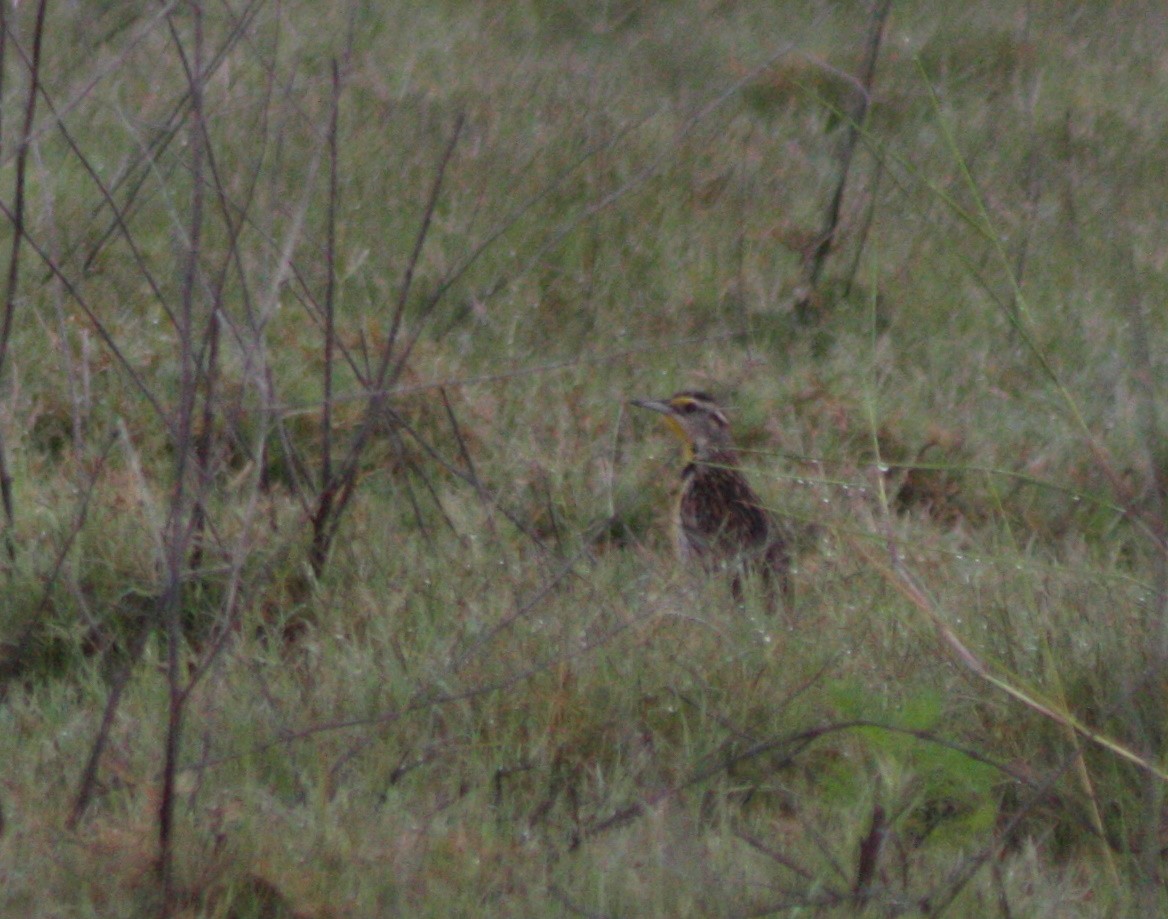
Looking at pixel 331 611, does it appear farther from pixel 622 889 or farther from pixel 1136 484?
pixel 1136 484

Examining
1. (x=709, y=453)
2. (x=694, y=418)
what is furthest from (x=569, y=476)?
(x=694, y=418)

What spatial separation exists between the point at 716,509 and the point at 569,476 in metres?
0.53

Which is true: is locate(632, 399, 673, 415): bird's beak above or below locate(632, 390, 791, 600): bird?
above

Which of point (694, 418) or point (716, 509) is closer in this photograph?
point (716, 509)

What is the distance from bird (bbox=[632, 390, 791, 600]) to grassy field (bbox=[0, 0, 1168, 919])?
0.44ft

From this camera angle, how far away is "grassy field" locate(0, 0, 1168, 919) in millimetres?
3533

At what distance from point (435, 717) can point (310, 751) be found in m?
0.34

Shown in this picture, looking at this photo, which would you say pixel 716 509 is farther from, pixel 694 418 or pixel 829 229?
pixel 829 229

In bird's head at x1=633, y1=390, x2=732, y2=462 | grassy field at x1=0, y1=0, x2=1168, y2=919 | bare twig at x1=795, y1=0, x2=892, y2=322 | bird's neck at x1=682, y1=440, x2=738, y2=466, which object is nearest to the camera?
grassy field at x1=0, y1=0, x2=1168, y2=919

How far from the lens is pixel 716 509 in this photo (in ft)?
18.9

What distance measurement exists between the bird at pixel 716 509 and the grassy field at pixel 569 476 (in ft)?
0.44

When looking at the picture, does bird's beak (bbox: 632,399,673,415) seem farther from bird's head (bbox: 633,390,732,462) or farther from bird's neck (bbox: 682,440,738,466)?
bird's neck (bbox: 682,440,738,466)

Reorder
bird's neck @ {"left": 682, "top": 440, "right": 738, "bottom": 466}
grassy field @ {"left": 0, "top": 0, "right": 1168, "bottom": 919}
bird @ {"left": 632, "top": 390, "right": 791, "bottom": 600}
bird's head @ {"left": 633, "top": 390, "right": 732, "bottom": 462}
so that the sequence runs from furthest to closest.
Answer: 1. bird's head @ {"left": 633, "top": 390, "right": 732, "bottom": 462}
2. bird's neck @ {"left": 682, "top": 440, "right": 738, "bottom": 466}
3. bird @ {"left": 632, "top": 390, "right": 791, "bottom": 600}
4. grassy field @ {"left": 0, "top": 0, "right": 1168, "bottom": 919}

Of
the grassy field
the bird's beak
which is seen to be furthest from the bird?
the grassy field
